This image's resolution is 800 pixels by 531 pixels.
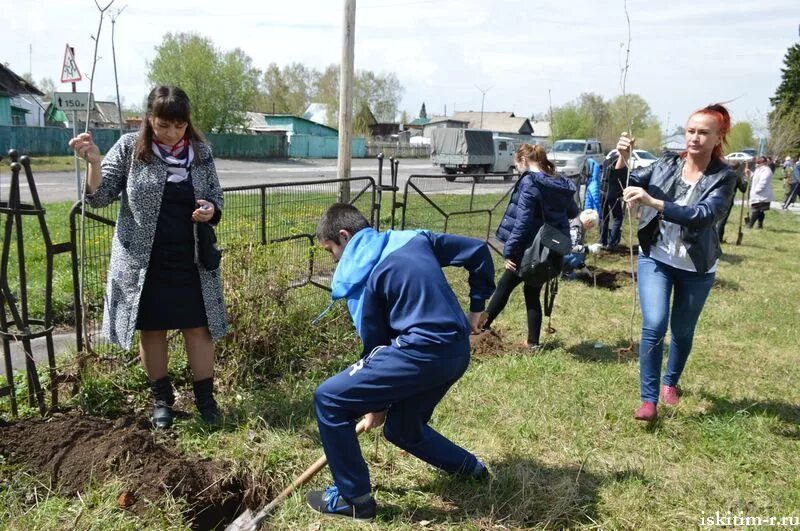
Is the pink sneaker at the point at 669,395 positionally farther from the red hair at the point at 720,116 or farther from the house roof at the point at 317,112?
the house roof at the point at 317,112

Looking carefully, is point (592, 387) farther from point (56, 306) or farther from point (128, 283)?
point (56, 306)

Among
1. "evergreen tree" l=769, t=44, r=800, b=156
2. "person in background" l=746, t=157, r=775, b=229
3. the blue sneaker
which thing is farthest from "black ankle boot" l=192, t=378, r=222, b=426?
"evergreen tree" l=769, t=44, r=800, b=156

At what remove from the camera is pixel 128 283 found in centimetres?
328

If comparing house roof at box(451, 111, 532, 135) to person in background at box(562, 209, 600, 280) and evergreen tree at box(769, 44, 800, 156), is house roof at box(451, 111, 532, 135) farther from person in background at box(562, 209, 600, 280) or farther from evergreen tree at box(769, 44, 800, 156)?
person in background at box(562, 209, 600, 280)

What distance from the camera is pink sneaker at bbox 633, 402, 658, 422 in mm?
3727

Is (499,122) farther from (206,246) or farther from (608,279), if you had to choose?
(206,246)

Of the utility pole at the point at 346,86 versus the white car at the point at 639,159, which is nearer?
the white car at the point at 639,159

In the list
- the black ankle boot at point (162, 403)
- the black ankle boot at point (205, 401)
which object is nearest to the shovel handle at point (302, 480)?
the black ankle boot at point (205, 401)

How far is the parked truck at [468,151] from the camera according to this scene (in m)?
27.1

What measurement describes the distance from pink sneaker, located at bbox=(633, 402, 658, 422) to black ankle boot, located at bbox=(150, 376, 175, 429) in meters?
2.75

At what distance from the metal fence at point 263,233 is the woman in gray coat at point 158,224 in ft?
0.86

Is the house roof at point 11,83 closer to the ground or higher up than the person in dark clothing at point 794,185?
higher up

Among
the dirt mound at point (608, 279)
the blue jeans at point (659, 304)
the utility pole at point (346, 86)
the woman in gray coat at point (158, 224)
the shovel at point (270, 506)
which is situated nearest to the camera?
the shovel at point (270, 506)

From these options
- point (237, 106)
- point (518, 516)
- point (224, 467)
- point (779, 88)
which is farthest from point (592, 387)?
point (779, 88)
